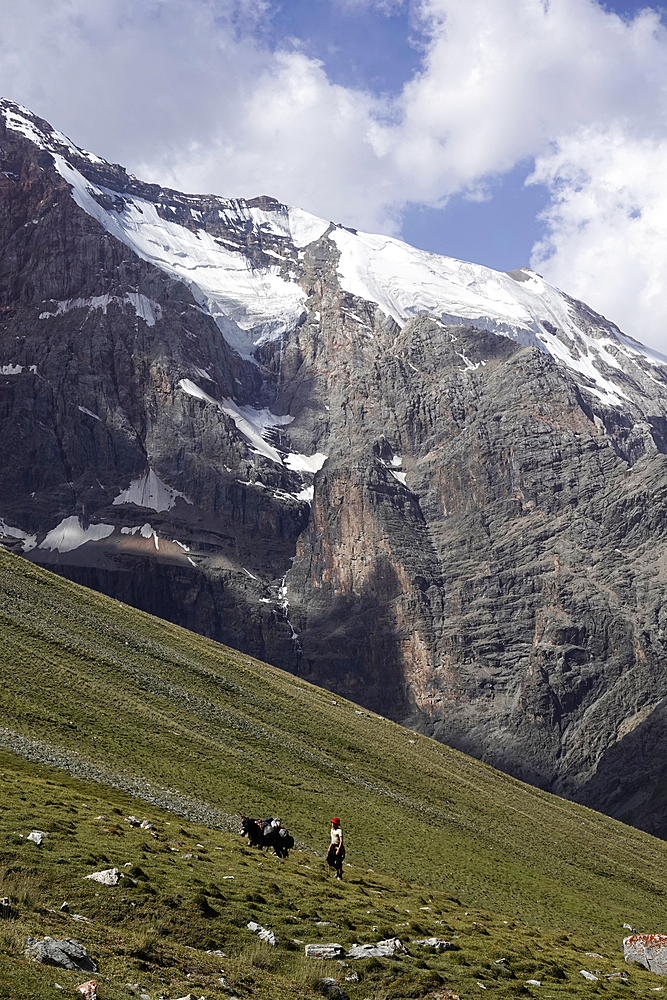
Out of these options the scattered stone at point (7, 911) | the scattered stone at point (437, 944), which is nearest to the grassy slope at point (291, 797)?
the scattered stone at point (437, 944)

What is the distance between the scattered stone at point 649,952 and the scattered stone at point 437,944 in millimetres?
9389

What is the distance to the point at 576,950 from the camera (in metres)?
39.1

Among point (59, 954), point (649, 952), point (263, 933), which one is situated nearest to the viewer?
point (59, 954)

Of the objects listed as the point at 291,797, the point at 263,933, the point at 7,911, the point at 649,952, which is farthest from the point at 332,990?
the point at 291,797

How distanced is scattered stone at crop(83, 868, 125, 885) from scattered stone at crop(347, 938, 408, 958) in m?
7.66

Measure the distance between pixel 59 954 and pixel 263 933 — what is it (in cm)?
937

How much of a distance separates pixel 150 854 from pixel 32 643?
56307mm

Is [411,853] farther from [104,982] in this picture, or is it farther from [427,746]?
[427,746]

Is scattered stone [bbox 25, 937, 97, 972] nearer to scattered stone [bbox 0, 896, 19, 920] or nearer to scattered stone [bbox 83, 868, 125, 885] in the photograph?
scattered stone [bbox 0, 896, 19, 920]

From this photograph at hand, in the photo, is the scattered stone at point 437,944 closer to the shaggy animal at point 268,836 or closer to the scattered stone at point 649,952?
the scattered stone at point 649,952

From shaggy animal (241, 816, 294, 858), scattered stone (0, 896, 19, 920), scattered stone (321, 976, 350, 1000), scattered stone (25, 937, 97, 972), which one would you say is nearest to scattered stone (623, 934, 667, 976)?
shaggy animal (241, 816, 294, 858)

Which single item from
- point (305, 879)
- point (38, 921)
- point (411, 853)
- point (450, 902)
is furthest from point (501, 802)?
point (38, 921)

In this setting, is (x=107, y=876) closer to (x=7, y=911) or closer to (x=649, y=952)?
(x=7, y=911)

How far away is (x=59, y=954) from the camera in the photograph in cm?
1933
